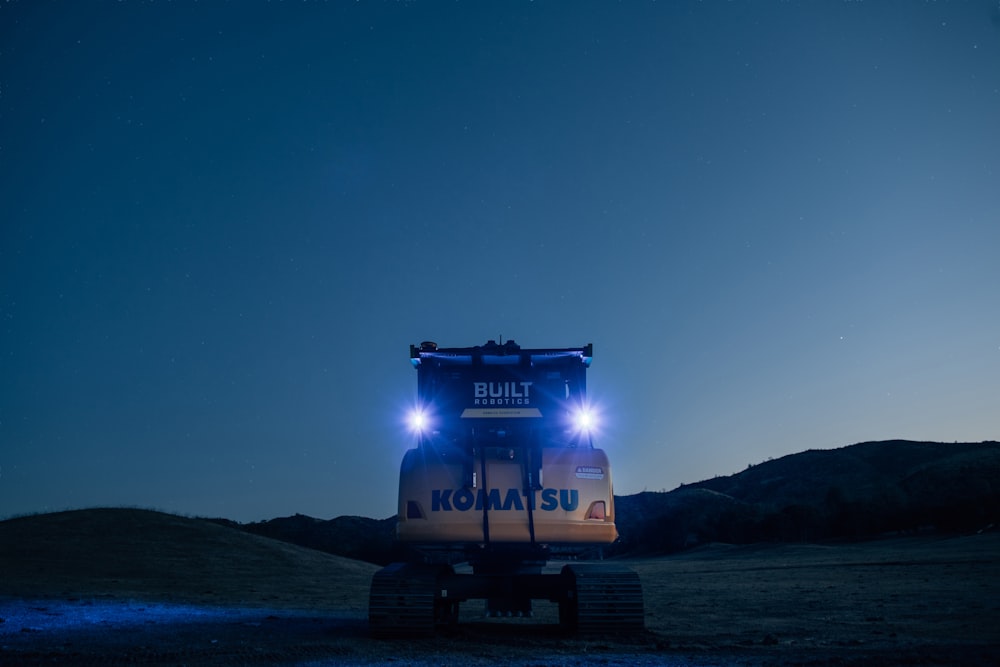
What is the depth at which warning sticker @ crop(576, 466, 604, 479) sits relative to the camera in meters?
11.5

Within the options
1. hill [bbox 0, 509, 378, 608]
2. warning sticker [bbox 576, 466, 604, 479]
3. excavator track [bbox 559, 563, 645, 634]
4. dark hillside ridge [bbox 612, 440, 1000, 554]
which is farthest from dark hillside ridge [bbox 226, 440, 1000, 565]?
warning sticker [bbox 576, 466, 604, 479]

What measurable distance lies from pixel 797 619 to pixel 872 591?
7202mm

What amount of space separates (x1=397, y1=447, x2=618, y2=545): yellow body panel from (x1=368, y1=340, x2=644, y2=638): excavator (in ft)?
0.05

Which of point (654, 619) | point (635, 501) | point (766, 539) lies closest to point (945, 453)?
point (635, 501)

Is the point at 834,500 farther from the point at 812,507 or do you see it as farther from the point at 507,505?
the point at 507,505

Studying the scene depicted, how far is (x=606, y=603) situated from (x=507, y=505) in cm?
212

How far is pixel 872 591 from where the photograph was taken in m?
21.4


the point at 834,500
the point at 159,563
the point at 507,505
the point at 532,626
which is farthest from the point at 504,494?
the point at 834,500

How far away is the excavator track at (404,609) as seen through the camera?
1157 cm

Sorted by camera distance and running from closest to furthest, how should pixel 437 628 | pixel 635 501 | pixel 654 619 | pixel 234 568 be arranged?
pixel 437 628, pixel 654 619, pixel 234 568, pixel 635 501

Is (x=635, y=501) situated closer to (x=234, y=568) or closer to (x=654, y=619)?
(x=234, y=568)

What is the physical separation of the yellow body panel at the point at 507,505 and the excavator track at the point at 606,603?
85 centimetres

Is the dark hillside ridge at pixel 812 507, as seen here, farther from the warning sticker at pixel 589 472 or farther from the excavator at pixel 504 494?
the warning sticker at pixel 589 472

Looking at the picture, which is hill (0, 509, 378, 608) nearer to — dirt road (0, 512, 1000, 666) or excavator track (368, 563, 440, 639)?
dirt road (0, 512, 1000, 666)
